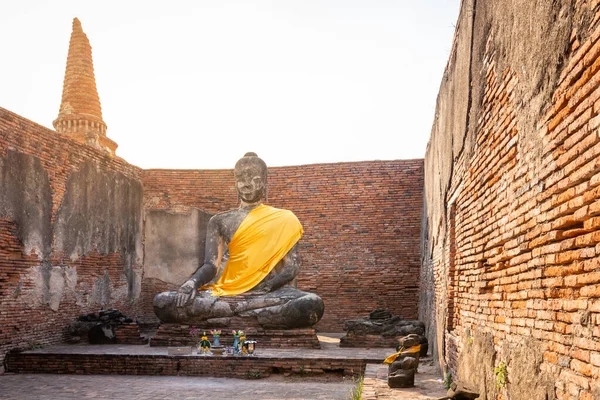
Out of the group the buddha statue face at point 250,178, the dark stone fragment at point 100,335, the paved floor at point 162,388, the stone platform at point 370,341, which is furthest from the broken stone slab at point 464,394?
the dark stone fragment at point 100,335

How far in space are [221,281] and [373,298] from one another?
10.6 feet

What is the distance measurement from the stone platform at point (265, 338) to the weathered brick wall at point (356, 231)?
309 cm

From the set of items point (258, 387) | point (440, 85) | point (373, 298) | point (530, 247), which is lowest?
point (258, 387)

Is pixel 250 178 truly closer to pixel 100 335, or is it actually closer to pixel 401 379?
pixel 100 335

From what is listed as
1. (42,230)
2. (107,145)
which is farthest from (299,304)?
(107,145)

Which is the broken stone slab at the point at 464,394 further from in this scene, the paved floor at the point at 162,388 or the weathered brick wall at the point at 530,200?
the paved floor at the point at 162,388

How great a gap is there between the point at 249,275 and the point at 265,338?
1.29 m

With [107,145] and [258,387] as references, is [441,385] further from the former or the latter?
[107,145]

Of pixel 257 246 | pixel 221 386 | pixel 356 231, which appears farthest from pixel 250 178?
pixel 221 386

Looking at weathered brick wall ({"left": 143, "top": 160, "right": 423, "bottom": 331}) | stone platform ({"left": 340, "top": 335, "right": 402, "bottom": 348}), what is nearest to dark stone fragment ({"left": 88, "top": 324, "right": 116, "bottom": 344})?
weathered brick wall ({"left": 143, "top": 160, "right": 423, "bottom": 331})

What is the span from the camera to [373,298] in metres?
11.4

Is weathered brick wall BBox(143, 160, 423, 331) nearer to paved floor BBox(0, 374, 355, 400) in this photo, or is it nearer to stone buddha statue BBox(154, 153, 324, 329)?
stone buddha statue BBox(154, 153, 324, 329)

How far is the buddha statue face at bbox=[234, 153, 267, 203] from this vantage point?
10.0 m

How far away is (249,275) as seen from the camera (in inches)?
376
